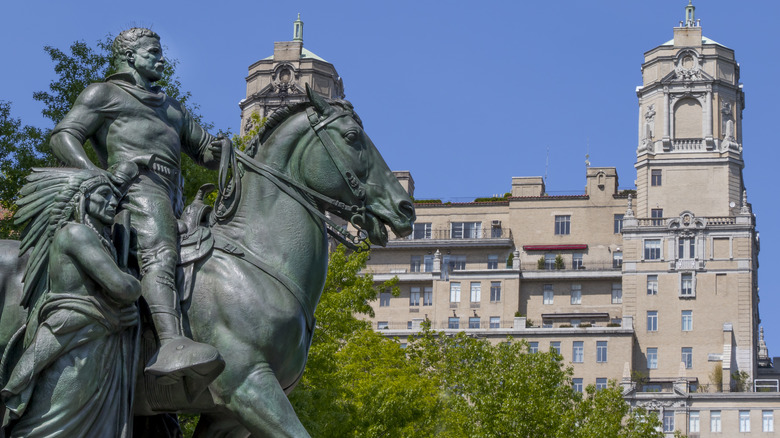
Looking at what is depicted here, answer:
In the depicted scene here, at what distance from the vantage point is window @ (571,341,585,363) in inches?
4690

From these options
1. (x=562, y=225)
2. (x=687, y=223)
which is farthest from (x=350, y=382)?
(x=562, y=225)

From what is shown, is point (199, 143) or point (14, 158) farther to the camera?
point (14, 158)

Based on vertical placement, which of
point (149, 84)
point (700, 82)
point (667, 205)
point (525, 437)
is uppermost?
point (700, 82)

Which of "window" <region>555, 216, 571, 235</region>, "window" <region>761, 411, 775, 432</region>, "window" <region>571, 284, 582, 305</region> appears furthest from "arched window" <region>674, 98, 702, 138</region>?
"window" <region>761, 411, 775, 432</region>

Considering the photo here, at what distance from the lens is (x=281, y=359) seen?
9.80 metres

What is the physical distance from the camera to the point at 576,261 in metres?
133

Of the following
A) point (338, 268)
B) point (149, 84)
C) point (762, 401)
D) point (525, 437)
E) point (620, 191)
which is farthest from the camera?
point (620, 191)

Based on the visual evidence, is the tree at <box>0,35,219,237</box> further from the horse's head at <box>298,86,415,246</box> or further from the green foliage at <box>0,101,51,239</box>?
the horse's head at <box>298,86,415,246</box>

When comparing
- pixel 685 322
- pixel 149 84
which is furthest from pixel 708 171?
pixel 149 84

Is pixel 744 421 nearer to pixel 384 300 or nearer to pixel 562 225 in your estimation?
pixel 562 225

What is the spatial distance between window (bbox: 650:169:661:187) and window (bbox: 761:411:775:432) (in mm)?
26982

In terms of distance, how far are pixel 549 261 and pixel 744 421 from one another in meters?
28.1

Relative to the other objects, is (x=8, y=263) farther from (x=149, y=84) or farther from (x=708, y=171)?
(x=708, y=171)

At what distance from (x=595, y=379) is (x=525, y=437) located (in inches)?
2670
